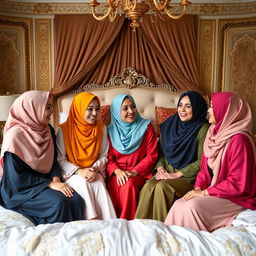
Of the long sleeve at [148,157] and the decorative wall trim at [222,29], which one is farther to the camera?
the decorative wall trim at [222,29]

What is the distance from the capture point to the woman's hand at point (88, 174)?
2.72m

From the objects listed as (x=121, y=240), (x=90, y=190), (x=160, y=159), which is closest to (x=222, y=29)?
(x=160, y=159)

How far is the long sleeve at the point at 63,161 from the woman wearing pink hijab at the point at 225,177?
2.86 ft

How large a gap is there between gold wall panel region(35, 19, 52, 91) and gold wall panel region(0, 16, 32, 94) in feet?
0.29

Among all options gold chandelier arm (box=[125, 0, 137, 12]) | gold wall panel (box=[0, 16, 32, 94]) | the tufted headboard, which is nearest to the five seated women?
gold chandelier arm (box=[125, 0, 137, 12])

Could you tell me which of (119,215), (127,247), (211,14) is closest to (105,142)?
(119,215)

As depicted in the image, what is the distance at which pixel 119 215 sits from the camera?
9.52 ft

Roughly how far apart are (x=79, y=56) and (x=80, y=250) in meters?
3.00

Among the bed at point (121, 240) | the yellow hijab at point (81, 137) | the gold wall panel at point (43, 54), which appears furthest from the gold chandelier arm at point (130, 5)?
the gold wall panel at point (43, 54)

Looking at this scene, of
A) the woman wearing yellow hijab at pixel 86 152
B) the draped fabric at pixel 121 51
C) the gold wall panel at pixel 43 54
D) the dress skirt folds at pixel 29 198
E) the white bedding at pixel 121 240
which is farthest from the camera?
the gold wall panel at pixel 43 54

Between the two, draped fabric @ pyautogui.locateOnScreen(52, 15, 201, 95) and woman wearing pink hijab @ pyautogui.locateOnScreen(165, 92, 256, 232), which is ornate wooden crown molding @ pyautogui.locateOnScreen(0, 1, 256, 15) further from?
woman wearing pink hijab @ pyautogui.locateOnScreen(165, 92, 256, 232)

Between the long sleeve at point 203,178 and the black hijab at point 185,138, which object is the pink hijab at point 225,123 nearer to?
the long sleeve at point 203,178

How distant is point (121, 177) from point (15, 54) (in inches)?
97.4

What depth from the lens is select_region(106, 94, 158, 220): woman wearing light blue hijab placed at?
2.92 meters
